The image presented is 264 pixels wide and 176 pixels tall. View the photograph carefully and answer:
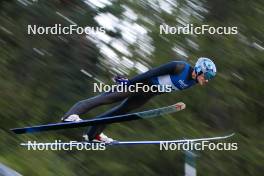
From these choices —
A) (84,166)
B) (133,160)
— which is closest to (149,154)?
(133,160)

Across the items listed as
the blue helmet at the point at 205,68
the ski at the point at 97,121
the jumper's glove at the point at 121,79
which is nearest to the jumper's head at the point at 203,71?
the blue helmet at the point at 205,68

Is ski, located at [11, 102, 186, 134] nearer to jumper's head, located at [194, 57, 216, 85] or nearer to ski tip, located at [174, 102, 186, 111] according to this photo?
ski tip, located at [174, 102, 186, 111]

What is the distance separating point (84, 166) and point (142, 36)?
1.09 metres

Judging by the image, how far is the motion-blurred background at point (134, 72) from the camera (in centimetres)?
530

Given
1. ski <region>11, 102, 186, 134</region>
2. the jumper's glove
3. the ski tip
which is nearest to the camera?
ski <region>11, 102, 186, 134</region>

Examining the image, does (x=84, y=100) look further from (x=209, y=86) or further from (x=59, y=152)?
(x=209, y=86)

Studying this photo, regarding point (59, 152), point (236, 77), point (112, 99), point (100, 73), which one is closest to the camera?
point (112, 99)

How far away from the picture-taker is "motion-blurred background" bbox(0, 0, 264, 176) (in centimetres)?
530

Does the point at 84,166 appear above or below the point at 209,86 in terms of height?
below

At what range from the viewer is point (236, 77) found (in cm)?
573

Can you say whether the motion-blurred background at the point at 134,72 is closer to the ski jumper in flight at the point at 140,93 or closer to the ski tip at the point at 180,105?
the ski tip at the point at 180,105

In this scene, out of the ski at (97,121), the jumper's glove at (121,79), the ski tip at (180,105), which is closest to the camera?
the ski at (97,121)

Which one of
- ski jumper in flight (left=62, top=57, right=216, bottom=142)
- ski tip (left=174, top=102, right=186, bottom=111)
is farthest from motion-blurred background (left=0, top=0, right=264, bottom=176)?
ski jumper in flight (left=62, top=57, right=216, bottom=142)

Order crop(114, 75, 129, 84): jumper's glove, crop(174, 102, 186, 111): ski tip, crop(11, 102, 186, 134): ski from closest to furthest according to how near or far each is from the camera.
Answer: crop(11, 102, 186, 134): ski < crop(114, 75, 129, 84): jumper's glove < crop(174, 102, 186, 111): ski tip
